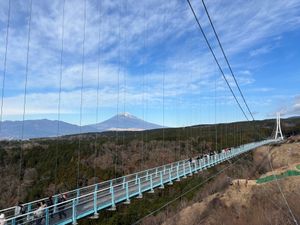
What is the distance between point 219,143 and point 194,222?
4732 centimetres

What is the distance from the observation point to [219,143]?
302 feet

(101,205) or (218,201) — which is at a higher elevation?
(101,205)

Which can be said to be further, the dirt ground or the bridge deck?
the dirt ground

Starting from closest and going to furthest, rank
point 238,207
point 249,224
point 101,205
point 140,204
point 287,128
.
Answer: point 101,205 < point 249,224 < point 238,207 < point 140,204 < point 287,128

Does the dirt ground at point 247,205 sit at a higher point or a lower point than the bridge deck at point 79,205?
lower

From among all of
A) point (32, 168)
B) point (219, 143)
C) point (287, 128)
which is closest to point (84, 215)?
point (32, 168)

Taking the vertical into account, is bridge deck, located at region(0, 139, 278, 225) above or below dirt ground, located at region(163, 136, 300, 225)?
above

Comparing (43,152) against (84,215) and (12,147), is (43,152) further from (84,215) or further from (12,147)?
(84,215)

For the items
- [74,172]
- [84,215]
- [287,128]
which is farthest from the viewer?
[287,128]

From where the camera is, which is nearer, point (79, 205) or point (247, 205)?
point (79, 205)

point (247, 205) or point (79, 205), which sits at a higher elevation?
point (79, 205)

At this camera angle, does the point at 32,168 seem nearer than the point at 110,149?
Yes

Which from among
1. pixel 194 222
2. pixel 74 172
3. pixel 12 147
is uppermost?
pixel 12 147

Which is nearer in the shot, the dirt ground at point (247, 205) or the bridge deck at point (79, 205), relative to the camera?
the bridge deck at point (79, 205)
